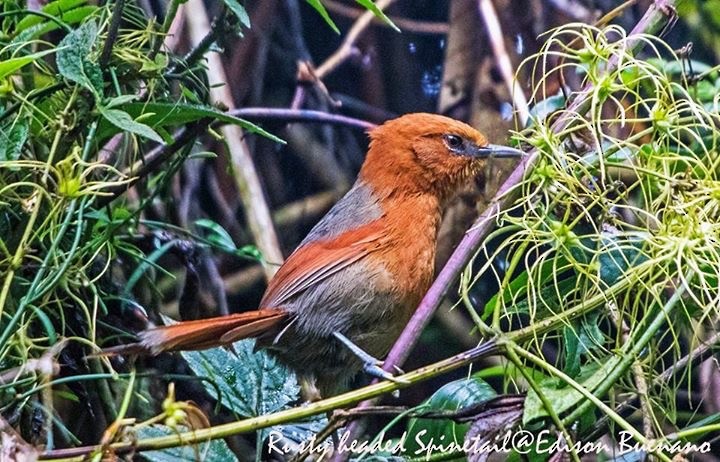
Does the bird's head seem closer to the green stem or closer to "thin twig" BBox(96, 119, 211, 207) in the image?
"thin twig" BBox(96, 119, 211, 207)

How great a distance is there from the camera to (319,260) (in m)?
2.47

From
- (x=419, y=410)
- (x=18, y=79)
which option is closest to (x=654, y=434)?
(x=419, y=410)

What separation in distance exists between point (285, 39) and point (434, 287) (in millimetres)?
2139

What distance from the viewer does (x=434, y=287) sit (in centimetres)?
175

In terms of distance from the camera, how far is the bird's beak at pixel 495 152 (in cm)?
260

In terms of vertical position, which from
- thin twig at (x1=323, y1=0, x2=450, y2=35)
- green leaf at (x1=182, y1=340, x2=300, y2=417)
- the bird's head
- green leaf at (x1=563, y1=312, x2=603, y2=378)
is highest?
thin twig at (x1=323, y1=0, x2=450, y2=35)

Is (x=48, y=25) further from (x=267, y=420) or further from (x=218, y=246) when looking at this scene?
(x=267, y=420)

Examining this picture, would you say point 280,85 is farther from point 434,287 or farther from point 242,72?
point 434,287

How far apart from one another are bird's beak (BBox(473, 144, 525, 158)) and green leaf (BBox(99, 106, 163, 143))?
116 centimetres

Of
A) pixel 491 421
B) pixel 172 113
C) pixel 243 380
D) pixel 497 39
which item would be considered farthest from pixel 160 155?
pixel 497 39

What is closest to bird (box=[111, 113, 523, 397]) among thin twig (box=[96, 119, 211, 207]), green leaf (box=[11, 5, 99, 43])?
thin twig (box=[96, 119, 211, 207])

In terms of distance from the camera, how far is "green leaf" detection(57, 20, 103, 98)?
1.74 m

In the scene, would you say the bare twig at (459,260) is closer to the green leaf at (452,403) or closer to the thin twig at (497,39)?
the green leaf at (452,403)

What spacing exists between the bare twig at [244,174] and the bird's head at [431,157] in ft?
1.86
